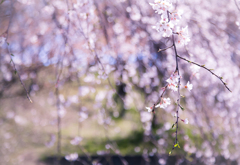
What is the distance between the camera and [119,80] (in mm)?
2611

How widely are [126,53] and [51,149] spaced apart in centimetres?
283

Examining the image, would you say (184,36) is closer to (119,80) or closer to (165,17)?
(165,17)

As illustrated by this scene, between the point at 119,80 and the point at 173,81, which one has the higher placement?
the point at 173,81

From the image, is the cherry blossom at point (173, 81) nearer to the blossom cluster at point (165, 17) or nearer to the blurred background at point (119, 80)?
the blossom cluster at point (165, 17)

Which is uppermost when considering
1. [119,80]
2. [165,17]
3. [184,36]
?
[165,17]

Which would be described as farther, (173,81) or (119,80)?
(119,80)

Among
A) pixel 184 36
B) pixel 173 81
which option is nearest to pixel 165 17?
pixel 184 36

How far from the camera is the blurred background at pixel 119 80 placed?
8.04 feet

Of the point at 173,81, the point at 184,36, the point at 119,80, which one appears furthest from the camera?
the point at 119,80

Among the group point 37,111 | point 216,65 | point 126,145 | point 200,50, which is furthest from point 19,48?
point 216,65

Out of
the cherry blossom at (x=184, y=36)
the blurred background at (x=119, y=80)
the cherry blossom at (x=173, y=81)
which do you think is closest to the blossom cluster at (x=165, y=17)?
the cherry blossom at (x=184, y=36)

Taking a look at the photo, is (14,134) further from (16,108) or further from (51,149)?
(51,149)

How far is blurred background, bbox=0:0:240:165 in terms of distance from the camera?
2.45 meters

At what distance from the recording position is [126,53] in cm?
366
